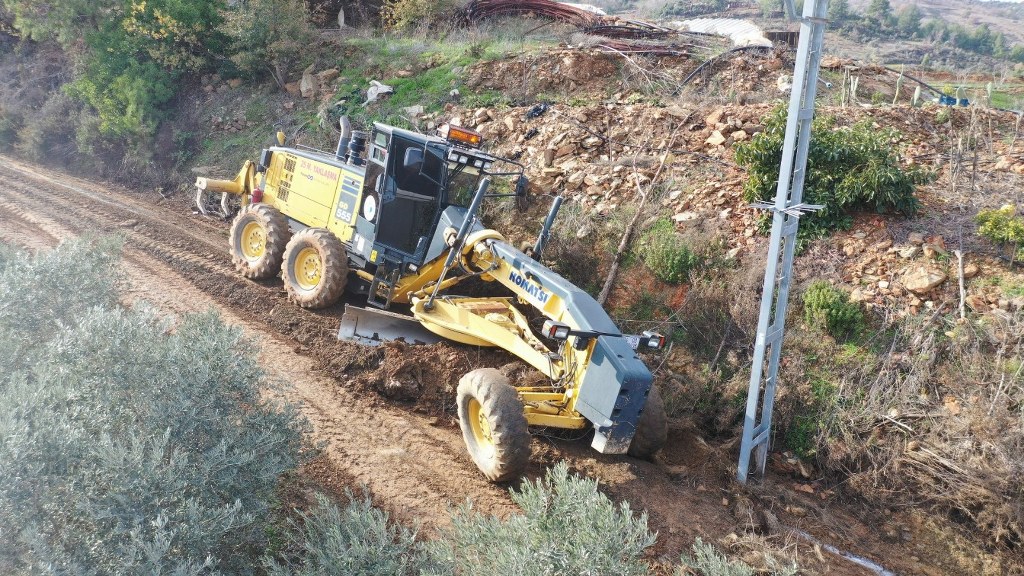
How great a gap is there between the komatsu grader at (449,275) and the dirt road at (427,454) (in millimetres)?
315

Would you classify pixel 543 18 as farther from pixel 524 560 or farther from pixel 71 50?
pixel 524 560

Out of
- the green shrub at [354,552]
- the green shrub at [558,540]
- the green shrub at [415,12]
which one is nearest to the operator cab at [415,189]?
the green shrub at [354,552]

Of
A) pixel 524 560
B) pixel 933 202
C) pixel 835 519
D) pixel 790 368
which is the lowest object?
pixel 835 519

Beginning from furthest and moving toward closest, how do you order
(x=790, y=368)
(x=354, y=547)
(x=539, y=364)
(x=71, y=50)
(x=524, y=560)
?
(x=71, y=50) → (x=790, y=368) → (x=539, y=364) → (x=354, y=547) → (x=524, y=560)

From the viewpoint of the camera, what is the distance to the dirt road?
20.6ft

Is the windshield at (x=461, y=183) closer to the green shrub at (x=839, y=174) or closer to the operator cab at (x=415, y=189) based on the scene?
the operator cab at (x=415, y=189)

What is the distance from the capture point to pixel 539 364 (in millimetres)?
7172

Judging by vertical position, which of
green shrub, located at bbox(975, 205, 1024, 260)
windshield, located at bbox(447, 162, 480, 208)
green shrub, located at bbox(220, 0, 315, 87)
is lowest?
windshield, located at bbox(447, 162, 480, 208)

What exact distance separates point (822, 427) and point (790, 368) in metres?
0.86

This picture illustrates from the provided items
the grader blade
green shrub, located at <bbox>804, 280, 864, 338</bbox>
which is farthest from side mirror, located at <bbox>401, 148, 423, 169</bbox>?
green shrub, located at <bbox>804, 280, 864, 338</bbox>

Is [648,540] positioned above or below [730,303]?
below

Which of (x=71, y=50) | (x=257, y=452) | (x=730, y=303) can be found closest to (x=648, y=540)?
(x=257, y=452)

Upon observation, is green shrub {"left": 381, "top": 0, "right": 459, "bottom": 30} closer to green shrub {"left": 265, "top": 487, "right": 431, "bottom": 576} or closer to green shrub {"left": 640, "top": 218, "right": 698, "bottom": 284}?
green shrub {"left": 640, "top": 218, "right": 698, "bottom": 284}

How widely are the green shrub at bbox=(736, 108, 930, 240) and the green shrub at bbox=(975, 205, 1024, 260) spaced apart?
892 millimetres
